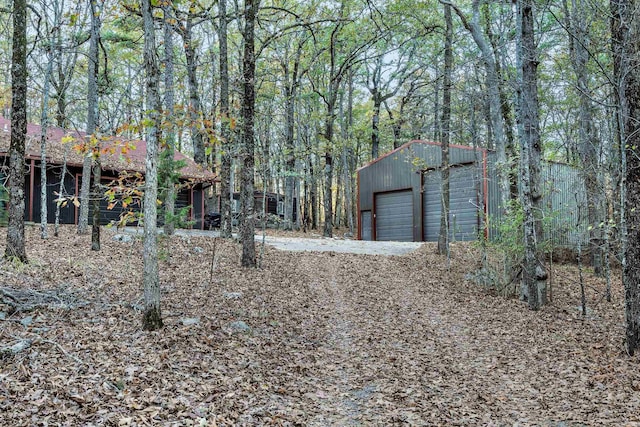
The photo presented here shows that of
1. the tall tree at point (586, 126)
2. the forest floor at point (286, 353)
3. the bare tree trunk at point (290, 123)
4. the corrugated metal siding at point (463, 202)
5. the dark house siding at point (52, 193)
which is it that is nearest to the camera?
the forest floor at point (286, 353)

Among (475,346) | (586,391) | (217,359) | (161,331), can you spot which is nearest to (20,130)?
(161,331)

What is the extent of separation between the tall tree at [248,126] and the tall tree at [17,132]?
12.7 ft

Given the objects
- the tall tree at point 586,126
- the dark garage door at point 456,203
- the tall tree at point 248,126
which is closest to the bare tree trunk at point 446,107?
the tall tree at point 586,126

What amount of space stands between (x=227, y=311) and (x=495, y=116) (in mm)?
7457

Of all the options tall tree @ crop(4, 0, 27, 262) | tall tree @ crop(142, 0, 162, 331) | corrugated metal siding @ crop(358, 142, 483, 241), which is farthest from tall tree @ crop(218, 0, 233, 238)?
corrugated metal siding @ crop(358, 142, 483, 241)

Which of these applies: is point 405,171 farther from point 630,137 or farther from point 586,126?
point 630,137

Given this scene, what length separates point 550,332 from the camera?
7172mm

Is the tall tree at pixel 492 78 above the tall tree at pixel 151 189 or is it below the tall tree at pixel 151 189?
above

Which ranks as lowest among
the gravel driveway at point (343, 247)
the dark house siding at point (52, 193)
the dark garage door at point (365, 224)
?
the gravel driveway at point (343, 247)

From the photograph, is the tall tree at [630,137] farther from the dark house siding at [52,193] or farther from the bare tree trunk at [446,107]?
the dark house siding at [52,193]

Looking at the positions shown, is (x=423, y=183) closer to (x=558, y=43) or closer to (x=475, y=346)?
(x=558, y=43)

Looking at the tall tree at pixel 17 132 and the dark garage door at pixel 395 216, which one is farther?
the dark garage door at pixel 395 216

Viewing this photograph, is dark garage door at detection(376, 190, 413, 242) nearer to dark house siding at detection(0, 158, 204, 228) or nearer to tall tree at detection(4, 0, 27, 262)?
dark house siding at detection(0, 158, 204, 228)

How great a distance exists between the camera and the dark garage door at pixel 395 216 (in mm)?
19109
